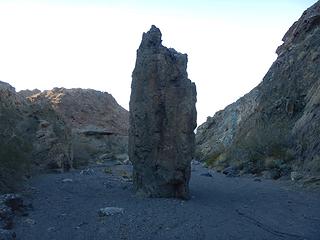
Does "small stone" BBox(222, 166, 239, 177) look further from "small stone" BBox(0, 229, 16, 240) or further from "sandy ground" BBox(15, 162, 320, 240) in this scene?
"small stone" BBox(0, 229, 16, 240)

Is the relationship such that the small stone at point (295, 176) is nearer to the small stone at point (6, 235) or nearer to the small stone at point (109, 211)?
the small stone at point (109, 211)

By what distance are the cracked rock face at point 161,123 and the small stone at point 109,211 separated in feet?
9.08

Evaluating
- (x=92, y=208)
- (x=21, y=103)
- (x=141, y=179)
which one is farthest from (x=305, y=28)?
(x=92, y=208)

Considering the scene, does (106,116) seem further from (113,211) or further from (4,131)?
(113,211)

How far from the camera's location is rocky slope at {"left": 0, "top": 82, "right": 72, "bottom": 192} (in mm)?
17438

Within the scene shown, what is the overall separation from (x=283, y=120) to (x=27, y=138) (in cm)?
1547

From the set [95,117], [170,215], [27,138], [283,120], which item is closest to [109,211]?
[170,215]

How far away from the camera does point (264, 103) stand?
35.9 meters

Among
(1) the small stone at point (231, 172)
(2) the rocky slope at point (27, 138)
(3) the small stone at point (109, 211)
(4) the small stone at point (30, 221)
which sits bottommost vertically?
(4) the small stone at point (30, 221)

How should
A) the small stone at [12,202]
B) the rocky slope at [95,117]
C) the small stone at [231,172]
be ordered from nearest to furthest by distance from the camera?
the small stone at [12,202], the small stone at [231,172], the rocky slope at [95,117]

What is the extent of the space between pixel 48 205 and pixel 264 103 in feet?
77.4

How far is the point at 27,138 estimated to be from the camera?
2200 cm

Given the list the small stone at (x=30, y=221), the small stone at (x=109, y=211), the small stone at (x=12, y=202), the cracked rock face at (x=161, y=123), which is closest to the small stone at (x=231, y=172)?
the cracked rock face at (x=161, y=123)

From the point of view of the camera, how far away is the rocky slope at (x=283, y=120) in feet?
81.1
